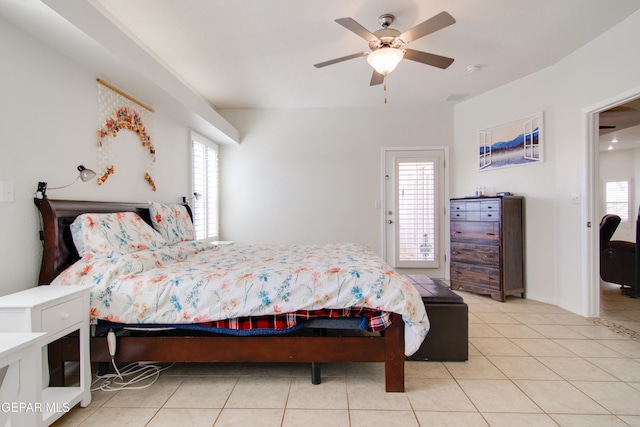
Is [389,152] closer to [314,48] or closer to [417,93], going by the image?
[417,93]

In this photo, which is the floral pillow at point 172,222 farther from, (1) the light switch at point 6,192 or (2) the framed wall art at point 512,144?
(2) the framed wall art at point 512,144

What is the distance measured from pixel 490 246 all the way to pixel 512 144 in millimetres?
1329

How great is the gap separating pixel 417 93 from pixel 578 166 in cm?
199

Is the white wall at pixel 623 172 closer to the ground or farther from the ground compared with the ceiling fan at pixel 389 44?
closer to the ground

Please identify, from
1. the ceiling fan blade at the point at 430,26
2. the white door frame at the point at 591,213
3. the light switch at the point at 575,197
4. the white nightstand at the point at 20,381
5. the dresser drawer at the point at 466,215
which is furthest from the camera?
the dresser drawer at the point at 466,215

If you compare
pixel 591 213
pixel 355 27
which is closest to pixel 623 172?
pixel 591 213

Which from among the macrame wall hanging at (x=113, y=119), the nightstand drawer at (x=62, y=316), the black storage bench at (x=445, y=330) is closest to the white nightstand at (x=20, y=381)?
the nightstand drawer at (x=62, y=316)

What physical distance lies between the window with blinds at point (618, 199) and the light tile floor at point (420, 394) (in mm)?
5528

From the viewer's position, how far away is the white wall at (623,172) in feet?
20.6

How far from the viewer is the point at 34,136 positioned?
1.88m

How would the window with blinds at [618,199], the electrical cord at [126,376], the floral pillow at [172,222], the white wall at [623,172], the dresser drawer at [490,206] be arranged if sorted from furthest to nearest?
the window with blinds at [618,199] < the white wall at [623,172] < the dresser drawer at [490,206] < the floral pillow at [172,222] < the electrical cord at [126,376]

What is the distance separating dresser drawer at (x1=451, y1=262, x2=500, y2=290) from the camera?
3.63 metres

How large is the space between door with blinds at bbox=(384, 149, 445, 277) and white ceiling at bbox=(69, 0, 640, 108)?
1.05m

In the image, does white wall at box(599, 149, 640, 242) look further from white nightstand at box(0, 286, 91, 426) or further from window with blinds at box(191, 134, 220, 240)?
white nightstand at box(0, 286, 91, 426)
